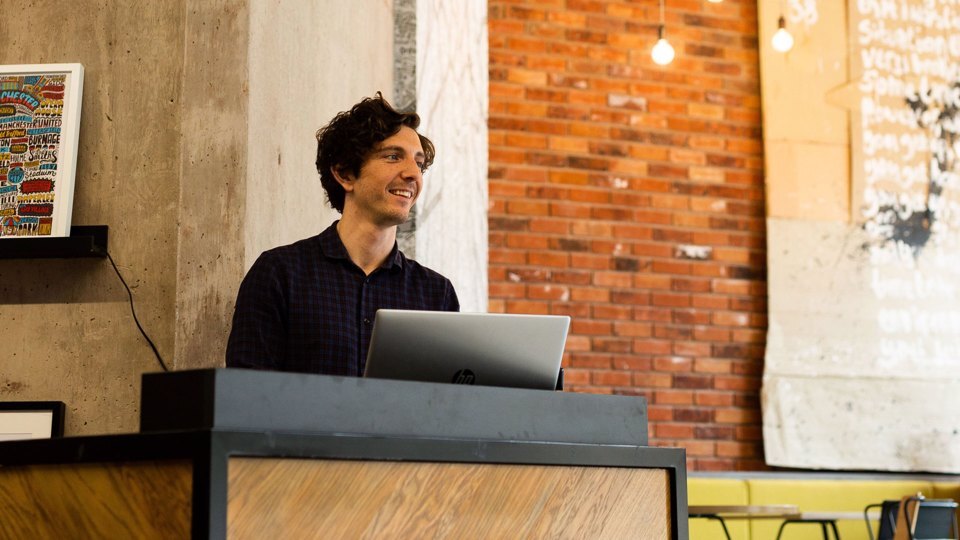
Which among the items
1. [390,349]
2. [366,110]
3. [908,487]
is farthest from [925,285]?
[390,349]

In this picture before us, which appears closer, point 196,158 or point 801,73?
point 196,158

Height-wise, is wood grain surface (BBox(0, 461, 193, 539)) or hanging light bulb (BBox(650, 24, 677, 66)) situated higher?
hanging light bulb (BBox(650, 24, 677, 66))

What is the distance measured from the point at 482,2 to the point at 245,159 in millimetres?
1971

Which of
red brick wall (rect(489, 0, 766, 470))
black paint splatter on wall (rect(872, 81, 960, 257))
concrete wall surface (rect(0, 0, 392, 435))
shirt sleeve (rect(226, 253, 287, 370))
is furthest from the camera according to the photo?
black paint splatter on wall (rect(872, 81, 960, 257))

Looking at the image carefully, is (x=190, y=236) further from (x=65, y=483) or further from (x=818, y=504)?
(x=818, y=504)

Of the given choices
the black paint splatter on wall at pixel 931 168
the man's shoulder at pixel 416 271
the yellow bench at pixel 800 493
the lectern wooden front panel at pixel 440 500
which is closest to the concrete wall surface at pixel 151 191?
the man's shoulder at pixel 416 271

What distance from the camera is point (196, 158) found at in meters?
2.27

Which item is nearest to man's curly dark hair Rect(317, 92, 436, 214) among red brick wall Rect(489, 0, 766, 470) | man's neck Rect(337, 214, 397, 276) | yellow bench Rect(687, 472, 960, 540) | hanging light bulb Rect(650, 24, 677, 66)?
man's neck Rect(337, 214, 397, 276)

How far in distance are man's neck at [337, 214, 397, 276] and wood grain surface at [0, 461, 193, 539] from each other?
3.16ft

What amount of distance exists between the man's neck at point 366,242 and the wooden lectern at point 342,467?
0.85 meters

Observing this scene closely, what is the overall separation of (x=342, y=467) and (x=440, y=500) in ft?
0.44

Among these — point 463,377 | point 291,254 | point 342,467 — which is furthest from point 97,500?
point 291,254

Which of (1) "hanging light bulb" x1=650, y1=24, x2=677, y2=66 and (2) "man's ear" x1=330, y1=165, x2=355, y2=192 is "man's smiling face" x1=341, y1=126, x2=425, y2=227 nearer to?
(2) "man's ear" x1=330, y1=165, x2=355, y2=192

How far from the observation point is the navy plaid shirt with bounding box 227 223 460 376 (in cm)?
202
